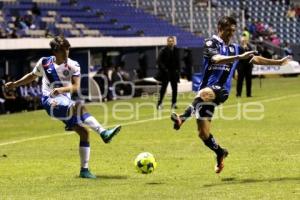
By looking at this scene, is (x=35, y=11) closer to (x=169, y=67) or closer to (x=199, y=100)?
(x=169, y=67)

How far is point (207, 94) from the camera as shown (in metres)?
11.9

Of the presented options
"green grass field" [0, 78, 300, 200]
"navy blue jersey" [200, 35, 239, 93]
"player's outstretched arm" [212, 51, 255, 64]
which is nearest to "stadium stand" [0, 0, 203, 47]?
"green grass field" [0, 78, 300, 200]

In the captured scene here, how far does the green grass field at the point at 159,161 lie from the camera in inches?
412

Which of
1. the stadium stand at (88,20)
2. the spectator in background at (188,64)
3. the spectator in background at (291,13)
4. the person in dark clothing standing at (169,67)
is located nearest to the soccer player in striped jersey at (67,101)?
the person in dark clothing standing at (169,67)

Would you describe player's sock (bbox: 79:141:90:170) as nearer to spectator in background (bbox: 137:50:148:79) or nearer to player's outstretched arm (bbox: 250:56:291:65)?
player's outstretched arm (bbox: 250:56:291:65)

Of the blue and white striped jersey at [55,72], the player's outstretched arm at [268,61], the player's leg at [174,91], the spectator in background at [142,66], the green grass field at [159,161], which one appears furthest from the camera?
the spectator in background at [142,66]

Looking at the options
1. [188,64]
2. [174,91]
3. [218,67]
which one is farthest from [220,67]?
[188,64]

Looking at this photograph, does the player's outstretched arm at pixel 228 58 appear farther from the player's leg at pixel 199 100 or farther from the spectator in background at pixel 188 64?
the spectator in background at pixel 188 64

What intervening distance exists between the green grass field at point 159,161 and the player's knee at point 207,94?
1.07m

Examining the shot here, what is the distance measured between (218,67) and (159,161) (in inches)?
95.5

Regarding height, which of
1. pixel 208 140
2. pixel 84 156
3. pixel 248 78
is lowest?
pixel 248 78

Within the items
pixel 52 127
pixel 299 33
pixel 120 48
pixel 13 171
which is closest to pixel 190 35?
pixel 120 48

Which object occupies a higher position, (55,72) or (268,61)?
(268,61)

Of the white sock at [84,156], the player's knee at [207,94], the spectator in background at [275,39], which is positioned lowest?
the spectator in background at [275,39]
